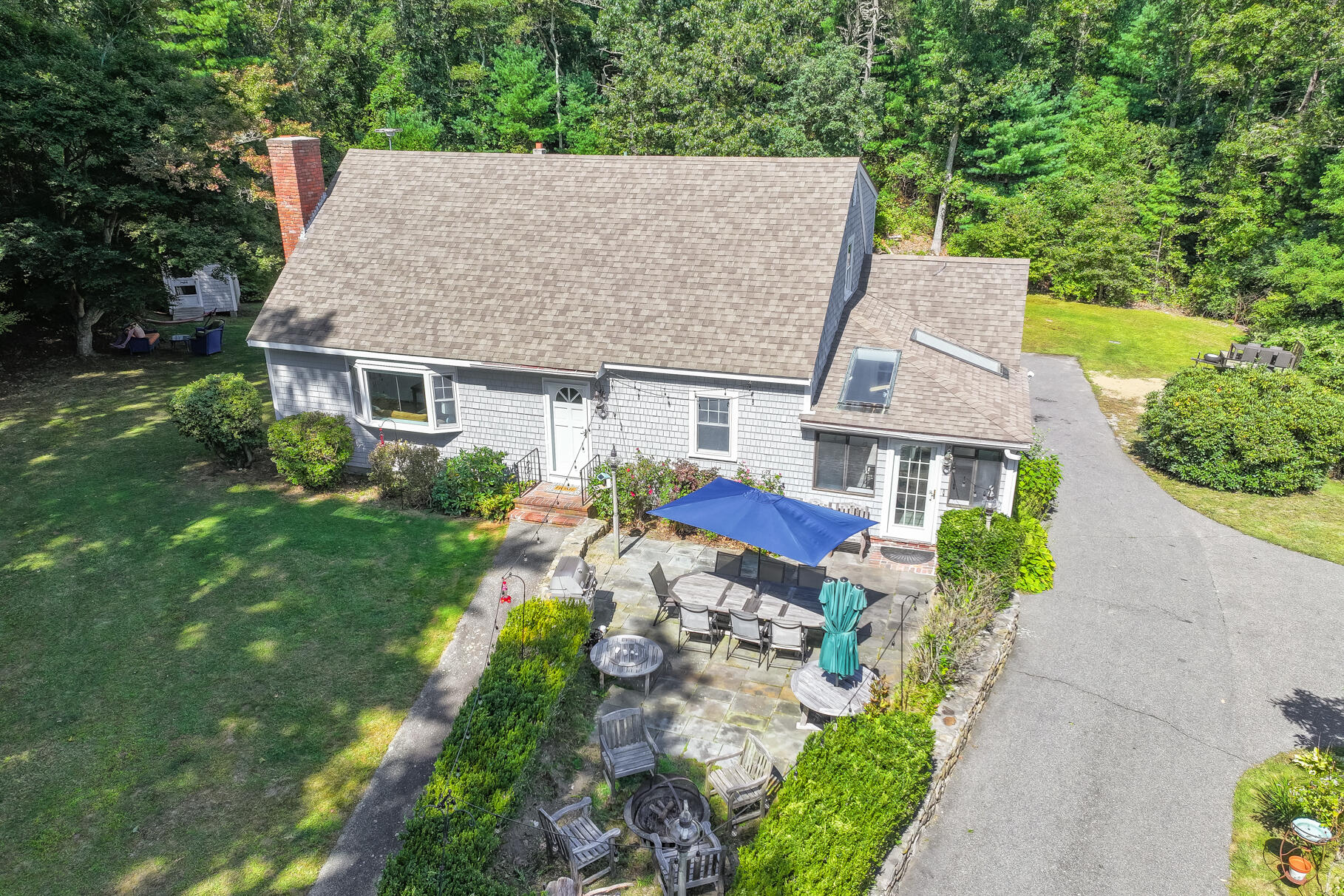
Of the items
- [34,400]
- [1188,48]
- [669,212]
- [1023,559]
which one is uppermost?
[1188,48]

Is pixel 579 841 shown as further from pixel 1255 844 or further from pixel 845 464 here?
pixel 845 464

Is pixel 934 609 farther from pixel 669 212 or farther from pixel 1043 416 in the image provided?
pixel 1043 416

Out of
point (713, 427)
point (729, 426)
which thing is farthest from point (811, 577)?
point (713, 427)

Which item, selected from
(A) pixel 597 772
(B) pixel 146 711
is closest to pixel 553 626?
(A) pixel 597 772

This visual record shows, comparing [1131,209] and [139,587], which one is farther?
[1131,209]

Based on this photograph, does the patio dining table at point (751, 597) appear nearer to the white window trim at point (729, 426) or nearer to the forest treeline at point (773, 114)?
the white window trim at point (729, 426)

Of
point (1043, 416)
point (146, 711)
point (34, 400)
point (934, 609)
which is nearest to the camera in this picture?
point (146, 711)
